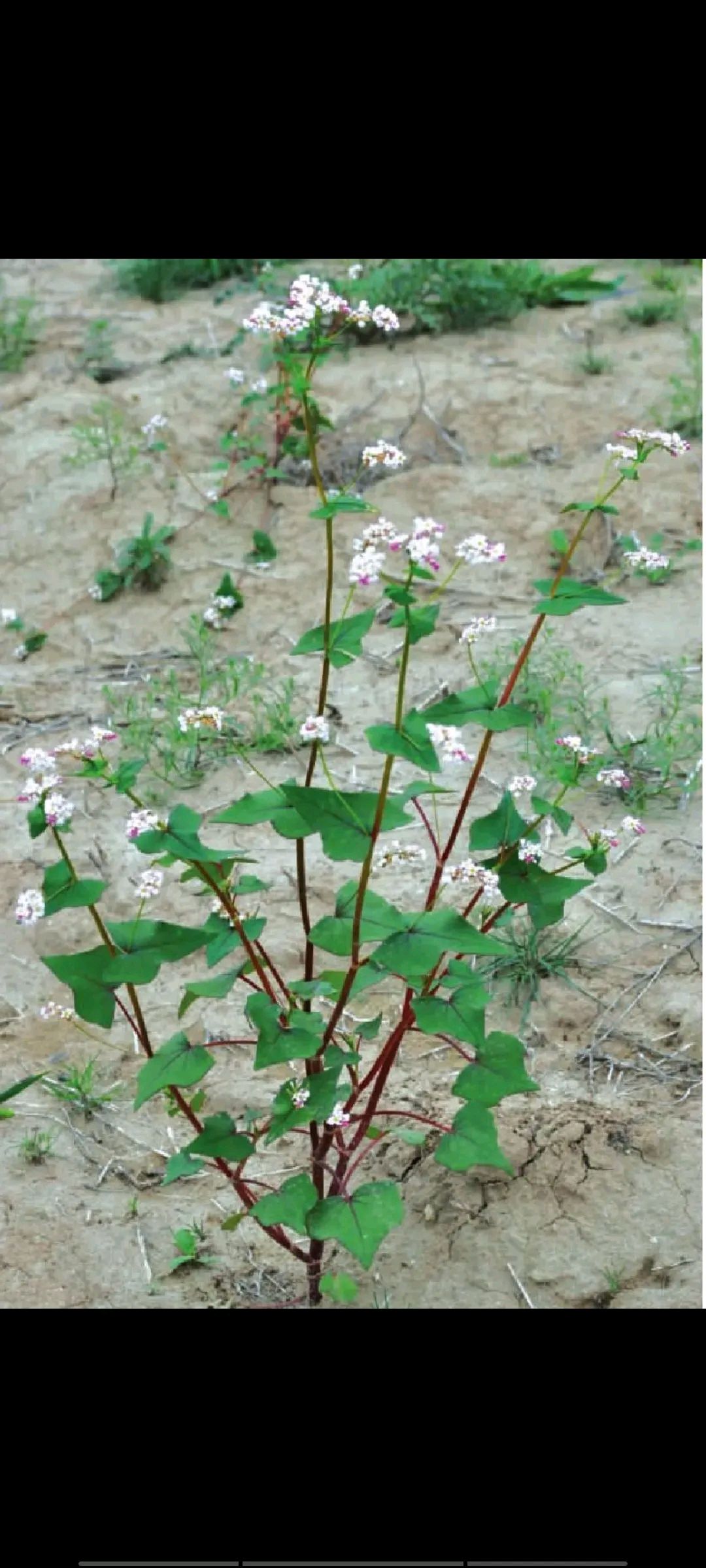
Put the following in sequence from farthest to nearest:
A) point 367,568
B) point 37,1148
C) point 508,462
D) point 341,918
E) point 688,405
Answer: point 688,405 → point 508,462 → point 37,1148 → point 341,918 → point 367,568

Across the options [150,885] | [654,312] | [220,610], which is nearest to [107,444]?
[220,610]

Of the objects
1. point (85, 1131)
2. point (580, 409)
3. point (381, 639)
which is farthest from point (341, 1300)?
Result: point (580, 409)

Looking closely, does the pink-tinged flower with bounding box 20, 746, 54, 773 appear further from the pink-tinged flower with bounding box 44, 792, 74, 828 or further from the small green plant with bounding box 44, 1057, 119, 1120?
the small green plant with bounding box 44, 1057, 119, 1120

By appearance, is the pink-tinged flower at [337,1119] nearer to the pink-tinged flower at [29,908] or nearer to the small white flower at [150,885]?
the small white flower at [150,885]

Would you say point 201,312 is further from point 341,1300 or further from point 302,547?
point 341,1300

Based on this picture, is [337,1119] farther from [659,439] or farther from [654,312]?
[654,312]

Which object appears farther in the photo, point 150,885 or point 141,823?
point 150,885

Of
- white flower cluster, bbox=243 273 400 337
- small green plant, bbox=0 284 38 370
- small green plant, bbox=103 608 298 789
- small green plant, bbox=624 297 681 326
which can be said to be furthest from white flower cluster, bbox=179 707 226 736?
small green plant, bbox=624 297 681 326
